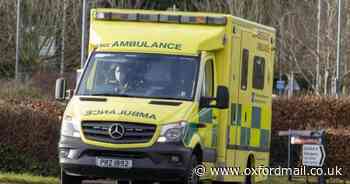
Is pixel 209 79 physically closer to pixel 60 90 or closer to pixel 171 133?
pixel 171 133

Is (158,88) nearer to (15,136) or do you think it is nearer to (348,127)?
(15,136)

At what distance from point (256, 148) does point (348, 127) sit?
777 cm

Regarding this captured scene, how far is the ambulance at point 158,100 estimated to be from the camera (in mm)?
14789

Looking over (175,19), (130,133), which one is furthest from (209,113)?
(130,133)

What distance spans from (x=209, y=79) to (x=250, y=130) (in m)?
2.46

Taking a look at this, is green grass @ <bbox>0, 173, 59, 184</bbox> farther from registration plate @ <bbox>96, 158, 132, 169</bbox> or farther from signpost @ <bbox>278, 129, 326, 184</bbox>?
registration plate @ <bbox>96, 158, 132, 169</bbox>

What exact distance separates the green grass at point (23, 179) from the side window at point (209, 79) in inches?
174

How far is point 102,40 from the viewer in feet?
53.2

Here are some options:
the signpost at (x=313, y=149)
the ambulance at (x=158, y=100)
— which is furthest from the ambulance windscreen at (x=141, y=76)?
the signpost at (x=313, y=149)

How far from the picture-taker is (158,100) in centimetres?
1530

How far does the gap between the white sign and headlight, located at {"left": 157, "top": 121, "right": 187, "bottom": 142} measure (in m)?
5.34

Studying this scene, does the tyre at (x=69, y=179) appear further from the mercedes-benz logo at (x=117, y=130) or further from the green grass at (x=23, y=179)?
the green grass at (x=23, y=179)

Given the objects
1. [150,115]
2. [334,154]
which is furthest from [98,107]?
[334,154]

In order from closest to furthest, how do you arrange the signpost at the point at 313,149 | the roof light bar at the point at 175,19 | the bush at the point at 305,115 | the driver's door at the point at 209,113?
the driver's door at the point at 209,113 → the roof light bar at the point at 175,19 → the signpost at the point at 313,149 → the bush at the point at 305,115
